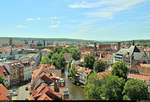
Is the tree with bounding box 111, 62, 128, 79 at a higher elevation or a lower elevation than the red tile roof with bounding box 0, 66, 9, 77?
higher

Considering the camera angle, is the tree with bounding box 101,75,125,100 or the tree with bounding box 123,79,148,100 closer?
the tree with bounding box 123,79,148,100

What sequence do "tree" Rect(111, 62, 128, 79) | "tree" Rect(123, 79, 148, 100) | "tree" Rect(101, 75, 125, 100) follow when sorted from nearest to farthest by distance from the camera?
"tree" Rect(123, 79, 148, 100), "tree" Rect(101, 75, 125, 100), "tree" Rect(111, 62, 128, 79)

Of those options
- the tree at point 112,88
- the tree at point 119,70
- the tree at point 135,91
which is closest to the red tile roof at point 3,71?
the tree at point 112,88

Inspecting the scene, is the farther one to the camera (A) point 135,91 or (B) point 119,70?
(B) point 119,70

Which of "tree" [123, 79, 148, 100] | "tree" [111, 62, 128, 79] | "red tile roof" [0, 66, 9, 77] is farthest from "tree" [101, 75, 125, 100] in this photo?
"red tile roof" [0, 66, 9, 77]

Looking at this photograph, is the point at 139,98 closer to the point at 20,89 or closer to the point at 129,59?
the point at 129,59

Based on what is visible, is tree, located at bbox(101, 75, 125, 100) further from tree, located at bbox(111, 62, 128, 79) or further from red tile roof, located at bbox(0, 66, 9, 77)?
red tile roof, located at bbox(0, 66, 9, 77)

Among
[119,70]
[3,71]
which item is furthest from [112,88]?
[3,71]

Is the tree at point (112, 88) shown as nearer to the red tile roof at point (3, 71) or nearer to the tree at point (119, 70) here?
the tree at point (119, 70)

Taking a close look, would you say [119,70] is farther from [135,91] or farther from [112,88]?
[135,91]
